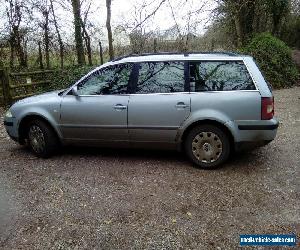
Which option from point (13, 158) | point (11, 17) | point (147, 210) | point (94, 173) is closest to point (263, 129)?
point (147, 210)

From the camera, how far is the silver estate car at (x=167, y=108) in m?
5.38

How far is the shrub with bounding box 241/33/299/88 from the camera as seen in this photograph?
597 inches

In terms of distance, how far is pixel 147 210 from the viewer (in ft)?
14.3

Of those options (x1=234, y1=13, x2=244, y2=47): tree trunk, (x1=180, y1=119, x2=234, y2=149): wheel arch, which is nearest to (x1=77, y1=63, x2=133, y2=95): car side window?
(x1=180, y1=119, x2=234, y2=149): wheel arch

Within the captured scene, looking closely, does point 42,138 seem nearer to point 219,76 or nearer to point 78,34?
point 219,76

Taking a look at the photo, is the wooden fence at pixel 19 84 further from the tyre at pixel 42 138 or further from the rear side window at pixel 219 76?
the rear side window at pixel 219 76

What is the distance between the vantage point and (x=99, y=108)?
19.4 ft

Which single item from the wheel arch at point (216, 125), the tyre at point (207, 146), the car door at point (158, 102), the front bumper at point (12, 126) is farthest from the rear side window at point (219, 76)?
the front bumper at point (12, 126)

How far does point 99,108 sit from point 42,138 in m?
1.23

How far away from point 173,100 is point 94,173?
1.68 m

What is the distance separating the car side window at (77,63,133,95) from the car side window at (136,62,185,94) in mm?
254

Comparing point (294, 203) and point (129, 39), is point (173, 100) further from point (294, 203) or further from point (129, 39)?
point (129, 39)

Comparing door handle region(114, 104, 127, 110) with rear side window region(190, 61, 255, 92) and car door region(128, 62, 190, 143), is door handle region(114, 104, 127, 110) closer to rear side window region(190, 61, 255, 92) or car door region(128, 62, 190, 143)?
car door region(128, 62, 190, 143)

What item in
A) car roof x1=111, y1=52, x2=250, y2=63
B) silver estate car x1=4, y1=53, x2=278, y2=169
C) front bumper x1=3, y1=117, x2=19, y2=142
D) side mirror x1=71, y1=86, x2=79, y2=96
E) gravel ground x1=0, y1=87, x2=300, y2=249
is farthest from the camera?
front bumper x1=3, y1=117, x2=19, y2=142
